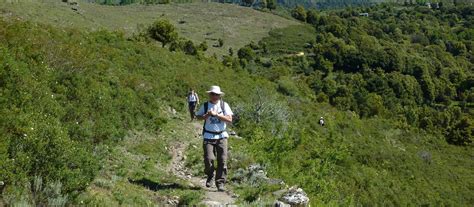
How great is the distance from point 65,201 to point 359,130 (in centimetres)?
3781

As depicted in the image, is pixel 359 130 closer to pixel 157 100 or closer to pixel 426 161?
pixel 426 161

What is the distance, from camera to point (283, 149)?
13484 mm

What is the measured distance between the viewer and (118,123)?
13242mm

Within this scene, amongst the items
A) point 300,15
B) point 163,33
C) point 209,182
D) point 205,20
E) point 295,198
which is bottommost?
point 300,15

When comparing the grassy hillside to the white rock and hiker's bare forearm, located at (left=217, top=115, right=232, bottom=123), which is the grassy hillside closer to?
hiker's bare forearm, located at (left=217, top=115, right=232, bottom=123)

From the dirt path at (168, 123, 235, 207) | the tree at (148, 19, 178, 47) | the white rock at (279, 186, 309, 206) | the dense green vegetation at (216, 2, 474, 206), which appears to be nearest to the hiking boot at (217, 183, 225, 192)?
the dirt path at (168, 123, 235, 207)

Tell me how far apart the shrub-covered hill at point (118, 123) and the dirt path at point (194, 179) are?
39 centimetres

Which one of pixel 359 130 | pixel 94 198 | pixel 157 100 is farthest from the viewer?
pixel 359 130

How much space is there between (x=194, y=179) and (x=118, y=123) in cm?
380

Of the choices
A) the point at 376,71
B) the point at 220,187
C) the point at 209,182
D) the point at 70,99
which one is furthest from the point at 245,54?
the point at 220,187

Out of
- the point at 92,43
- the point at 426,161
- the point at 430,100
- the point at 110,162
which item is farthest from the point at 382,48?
the point at 110,162

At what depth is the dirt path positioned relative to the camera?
8172 mm

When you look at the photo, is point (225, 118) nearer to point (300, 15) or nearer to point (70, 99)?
point (70, 99)

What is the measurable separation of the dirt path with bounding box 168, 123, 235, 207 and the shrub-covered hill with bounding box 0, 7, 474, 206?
0.39 metres
